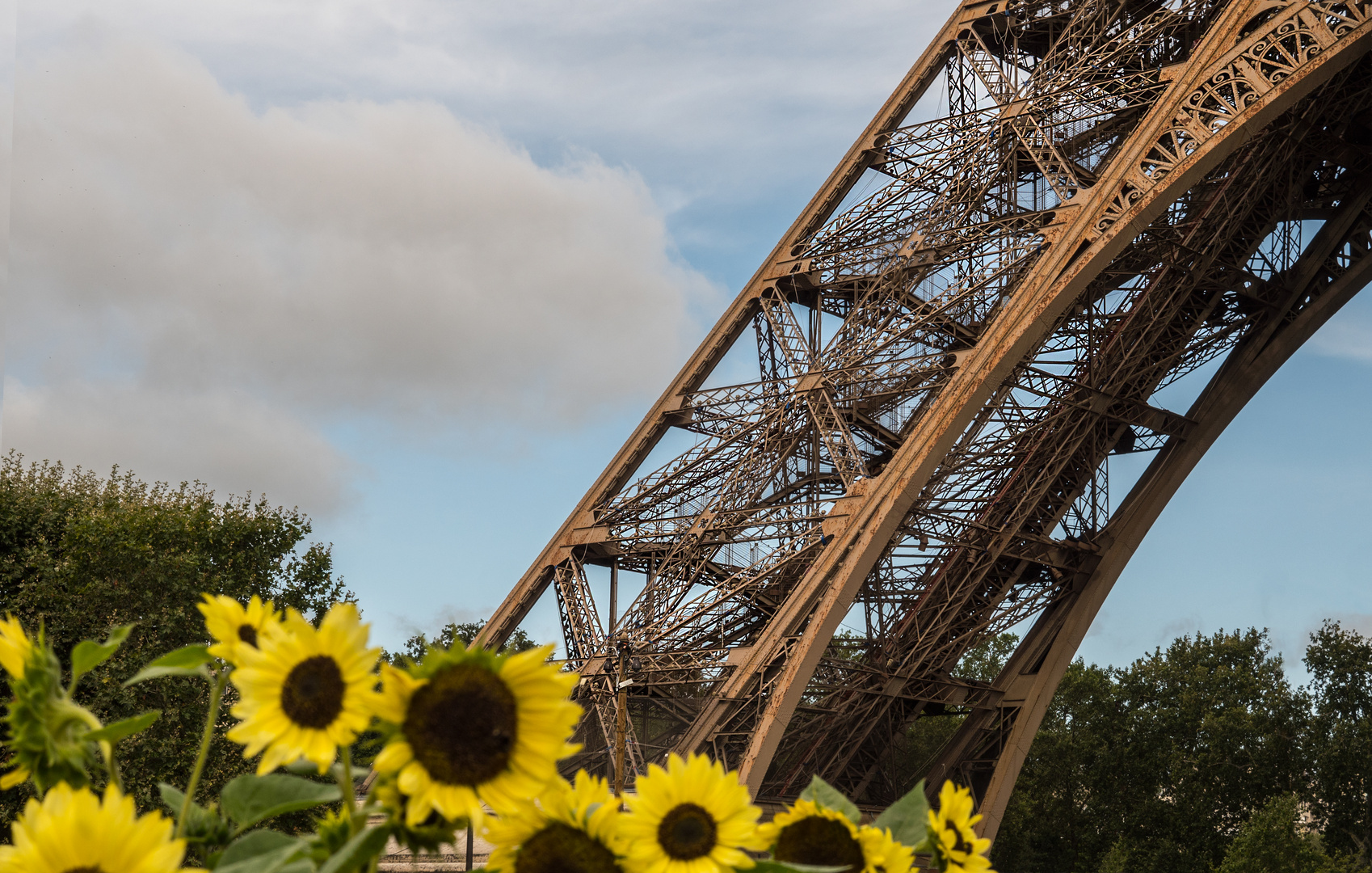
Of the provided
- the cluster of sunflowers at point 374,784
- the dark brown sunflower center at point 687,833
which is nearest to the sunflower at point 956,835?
the cluster of sunflowers at point 374,784

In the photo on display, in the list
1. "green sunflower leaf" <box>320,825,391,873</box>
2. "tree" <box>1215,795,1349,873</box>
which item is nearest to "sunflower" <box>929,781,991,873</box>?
"green sunflower leaf" <box>320,825,391,873</box>

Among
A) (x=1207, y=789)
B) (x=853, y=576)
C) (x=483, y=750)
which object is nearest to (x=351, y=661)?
(x=483, y=750)

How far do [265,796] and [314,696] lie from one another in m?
0.17

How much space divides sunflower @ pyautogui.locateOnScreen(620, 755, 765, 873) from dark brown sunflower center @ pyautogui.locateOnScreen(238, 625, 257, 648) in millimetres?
400

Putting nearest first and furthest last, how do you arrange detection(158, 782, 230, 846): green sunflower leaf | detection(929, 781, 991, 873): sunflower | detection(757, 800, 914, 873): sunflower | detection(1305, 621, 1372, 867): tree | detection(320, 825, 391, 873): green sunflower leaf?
detection(320, 825, 391, 873): green sunflower leaf < detection(158, 782, 230, 846): green sunflower leaf < detection(757, 800, 914, 873): sunflower < detection(929, 781, 991, 873): sunflower < detection(1305, 621, 1372, 867): tree

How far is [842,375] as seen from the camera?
17.7 meters

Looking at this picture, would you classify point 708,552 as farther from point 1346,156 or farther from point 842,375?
point 1346,156

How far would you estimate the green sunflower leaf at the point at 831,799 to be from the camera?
3.88ft

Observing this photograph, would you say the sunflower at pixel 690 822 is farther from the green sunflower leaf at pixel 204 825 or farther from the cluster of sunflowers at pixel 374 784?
the green sunflower leaf at pixel 204 825

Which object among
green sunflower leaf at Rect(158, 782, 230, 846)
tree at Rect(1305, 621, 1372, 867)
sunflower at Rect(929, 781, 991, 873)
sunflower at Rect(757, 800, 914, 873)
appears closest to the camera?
green sunflower leaf at Rect(158, 782, 230, 846)

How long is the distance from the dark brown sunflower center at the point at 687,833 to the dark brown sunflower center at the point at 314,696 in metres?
0.31

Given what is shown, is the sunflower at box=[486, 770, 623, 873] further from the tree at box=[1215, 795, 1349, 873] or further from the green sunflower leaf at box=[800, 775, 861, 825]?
the tree at box=[1215, 795, 1349, 873]

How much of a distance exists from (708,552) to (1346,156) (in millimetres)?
12307

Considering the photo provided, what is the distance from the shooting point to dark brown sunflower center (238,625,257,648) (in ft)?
3.76
